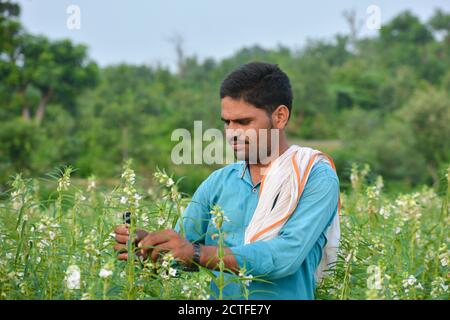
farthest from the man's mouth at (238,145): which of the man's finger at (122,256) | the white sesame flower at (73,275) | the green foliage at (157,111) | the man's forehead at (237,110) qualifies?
the green foliage at (157,111)

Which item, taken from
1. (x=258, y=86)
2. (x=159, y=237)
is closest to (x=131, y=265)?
(x=159, y=237)

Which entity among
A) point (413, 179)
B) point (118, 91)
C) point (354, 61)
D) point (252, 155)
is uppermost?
point (354, 61)

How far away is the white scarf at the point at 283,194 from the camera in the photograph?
3002 mm

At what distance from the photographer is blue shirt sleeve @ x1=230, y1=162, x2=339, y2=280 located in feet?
9.31

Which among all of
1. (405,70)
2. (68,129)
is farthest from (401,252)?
(405,70)

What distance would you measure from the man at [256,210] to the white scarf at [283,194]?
10 millimetres

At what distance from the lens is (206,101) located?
36.6 metres

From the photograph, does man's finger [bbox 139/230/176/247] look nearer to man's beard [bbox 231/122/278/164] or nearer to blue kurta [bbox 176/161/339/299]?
blue kurta [bbox 176/161/339/299]

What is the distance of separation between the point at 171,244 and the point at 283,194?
0.55 metres

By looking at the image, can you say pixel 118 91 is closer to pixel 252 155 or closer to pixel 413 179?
pixel 413 179

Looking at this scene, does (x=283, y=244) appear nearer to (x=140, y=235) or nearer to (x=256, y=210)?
(x=256, y=210)

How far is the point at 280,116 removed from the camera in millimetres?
3254
